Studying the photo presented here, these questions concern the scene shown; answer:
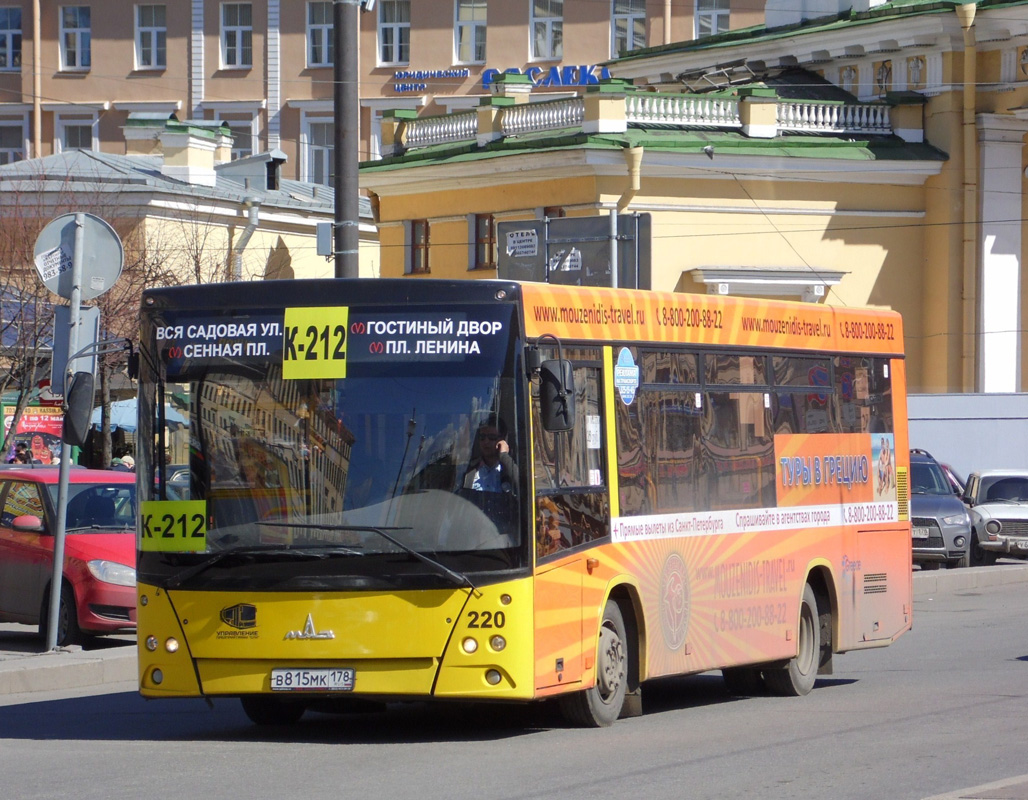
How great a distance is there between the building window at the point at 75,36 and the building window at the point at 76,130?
1855mm

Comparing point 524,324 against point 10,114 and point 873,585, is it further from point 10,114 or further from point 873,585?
point 10,114

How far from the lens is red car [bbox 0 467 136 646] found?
1541 centimetres

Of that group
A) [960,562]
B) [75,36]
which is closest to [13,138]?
[75,36]

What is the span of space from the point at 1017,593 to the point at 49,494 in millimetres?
13360

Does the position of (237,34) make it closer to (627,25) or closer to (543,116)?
(627,25)

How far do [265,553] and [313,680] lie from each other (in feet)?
2.43

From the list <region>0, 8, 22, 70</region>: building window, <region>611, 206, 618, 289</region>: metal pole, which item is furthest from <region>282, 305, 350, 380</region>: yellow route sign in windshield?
<region>0, 8, 22, 70</region>: building window

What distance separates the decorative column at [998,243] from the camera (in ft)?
116

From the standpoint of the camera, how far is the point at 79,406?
Result: 12.0 meters

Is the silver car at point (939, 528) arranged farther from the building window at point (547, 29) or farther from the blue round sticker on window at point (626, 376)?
the building window at point (547, 29)

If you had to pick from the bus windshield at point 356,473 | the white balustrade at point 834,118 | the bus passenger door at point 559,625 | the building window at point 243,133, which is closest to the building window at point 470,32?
the building window at point 243,133

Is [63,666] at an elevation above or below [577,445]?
below

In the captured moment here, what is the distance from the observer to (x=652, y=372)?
11.5m

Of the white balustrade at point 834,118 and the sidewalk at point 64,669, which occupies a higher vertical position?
the white balustrade at point 834,118
